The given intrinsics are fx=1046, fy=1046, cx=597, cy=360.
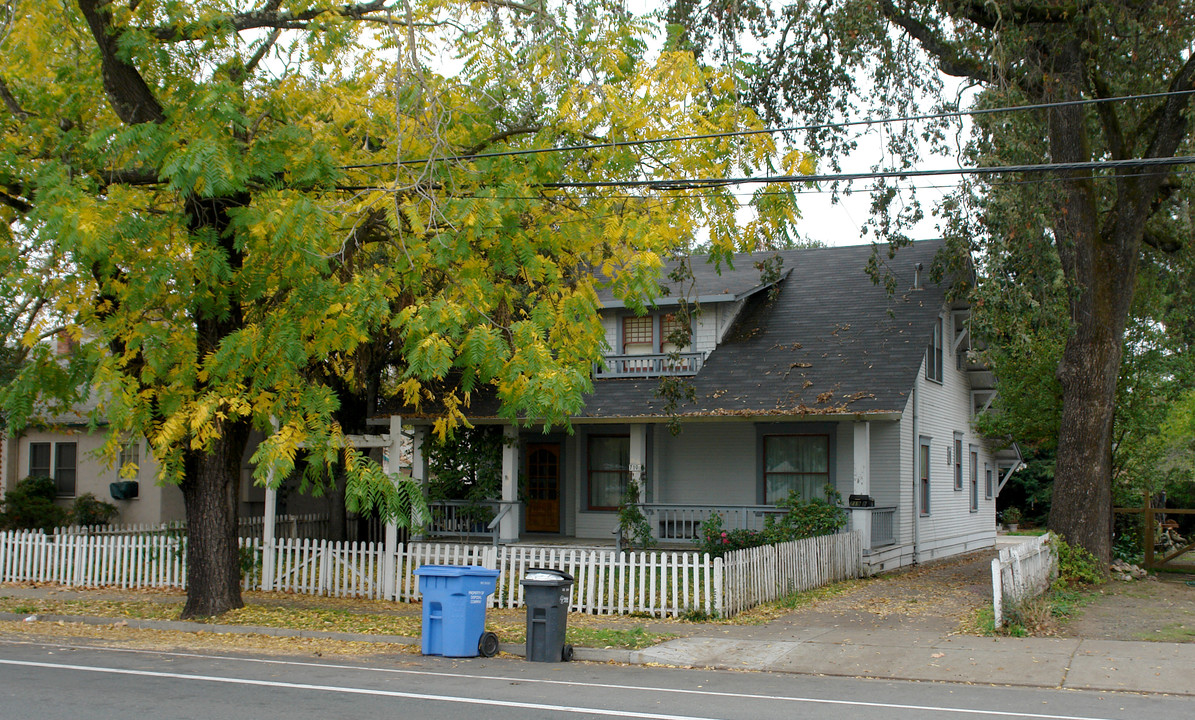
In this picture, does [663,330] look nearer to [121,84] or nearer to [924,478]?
[924,478]

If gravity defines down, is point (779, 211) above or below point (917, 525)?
above

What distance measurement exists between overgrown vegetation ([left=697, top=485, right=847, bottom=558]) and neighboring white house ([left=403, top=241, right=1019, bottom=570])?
808mm

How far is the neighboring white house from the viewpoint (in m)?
20.3

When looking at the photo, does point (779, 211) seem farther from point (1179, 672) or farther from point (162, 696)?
point (162, 696)

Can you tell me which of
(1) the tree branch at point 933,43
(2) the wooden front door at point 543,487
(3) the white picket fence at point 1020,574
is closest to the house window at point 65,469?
(2) the wooden front door at point 543,487

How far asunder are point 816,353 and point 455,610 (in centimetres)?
1208

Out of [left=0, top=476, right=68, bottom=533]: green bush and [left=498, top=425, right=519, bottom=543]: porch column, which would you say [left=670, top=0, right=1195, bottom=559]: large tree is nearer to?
[left=498, top=425, right=519, bottom=543]: porch column

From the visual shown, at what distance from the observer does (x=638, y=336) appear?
23469 mm

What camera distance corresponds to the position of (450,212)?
11297 millimetres

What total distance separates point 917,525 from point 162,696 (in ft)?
56.9

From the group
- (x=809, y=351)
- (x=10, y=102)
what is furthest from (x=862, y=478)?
(x=10, y=102)

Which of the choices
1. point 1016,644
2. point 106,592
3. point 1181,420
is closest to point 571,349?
point 1016,644

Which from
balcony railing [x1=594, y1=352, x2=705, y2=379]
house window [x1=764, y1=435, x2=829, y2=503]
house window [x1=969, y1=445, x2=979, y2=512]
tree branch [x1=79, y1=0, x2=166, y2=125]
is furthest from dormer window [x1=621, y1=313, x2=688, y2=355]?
tree branch [x1=79, y1=0, x2=166, y2=125]

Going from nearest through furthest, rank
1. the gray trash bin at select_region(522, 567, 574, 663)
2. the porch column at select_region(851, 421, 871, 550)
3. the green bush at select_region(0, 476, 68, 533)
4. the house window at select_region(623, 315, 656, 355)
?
1. the gray trash bin at select_region(522, 567, 574, 663)
2. the porch column at select_region(851, 421, 871, 550)
3. the house window at select_region(623, 315, 656, 355)
4. the green bush at select_region(0, 476, 68, 533)
